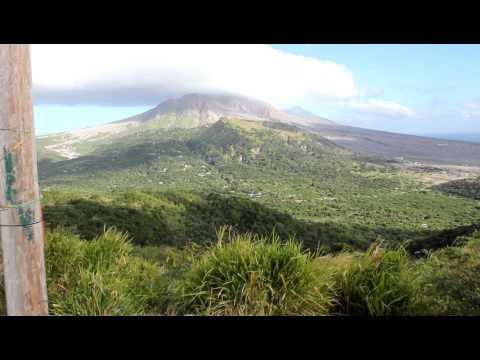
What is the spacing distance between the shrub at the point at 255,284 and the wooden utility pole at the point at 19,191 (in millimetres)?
1356

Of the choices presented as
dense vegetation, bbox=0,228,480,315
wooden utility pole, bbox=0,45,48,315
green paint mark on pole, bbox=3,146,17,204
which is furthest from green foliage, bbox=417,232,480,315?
green paint mark on pole, bbox=3,146,17,204

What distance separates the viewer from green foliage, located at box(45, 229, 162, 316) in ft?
10.9

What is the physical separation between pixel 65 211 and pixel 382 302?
112 feet

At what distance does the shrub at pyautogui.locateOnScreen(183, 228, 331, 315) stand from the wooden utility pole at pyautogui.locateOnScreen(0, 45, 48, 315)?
1.36 meters

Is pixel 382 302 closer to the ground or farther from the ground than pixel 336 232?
farther from the ground

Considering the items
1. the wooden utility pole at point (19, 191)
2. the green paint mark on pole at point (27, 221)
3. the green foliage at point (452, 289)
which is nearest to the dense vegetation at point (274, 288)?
the green foliage at point (452, 289)

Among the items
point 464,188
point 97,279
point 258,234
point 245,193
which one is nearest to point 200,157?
point 245,193

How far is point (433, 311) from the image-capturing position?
3.33 m

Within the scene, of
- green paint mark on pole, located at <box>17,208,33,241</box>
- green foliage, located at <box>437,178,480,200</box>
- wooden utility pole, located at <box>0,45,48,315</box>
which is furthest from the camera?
green foliage, located at <box>437,178,480,200</box>

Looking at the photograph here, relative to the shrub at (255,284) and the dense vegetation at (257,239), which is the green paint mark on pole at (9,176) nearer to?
the dense vegetation at (257,239)

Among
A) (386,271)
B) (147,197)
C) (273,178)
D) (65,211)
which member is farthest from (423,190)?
(386,271)

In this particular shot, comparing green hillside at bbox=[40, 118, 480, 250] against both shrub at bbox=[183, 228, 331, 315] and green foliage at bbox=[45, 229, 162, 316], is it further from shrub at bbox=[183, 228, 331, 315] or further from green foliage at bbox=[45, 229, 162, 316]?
green foliage at bbox=[45, 229, 162, 316]
